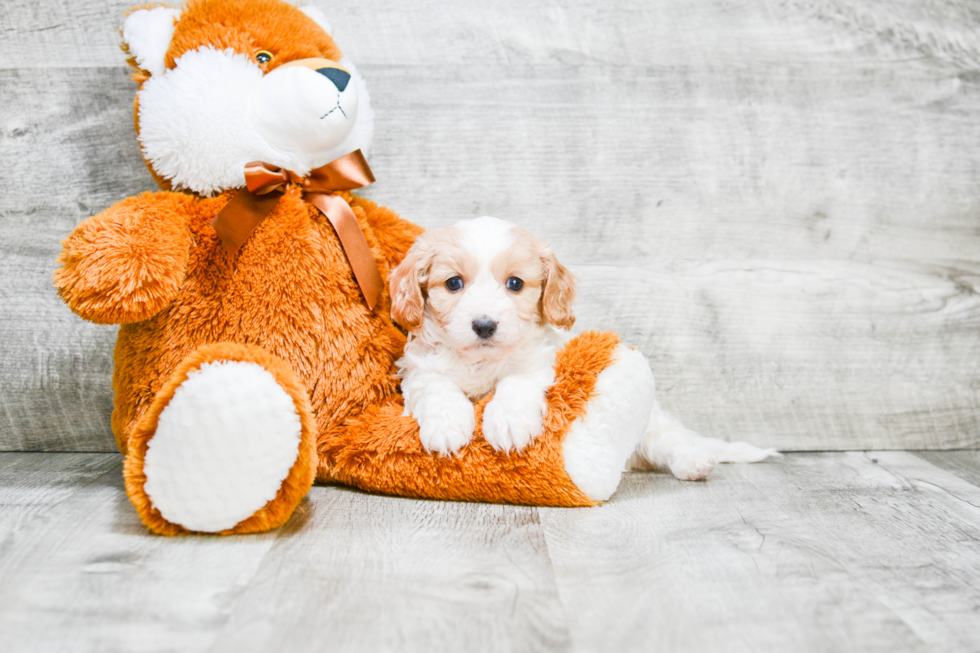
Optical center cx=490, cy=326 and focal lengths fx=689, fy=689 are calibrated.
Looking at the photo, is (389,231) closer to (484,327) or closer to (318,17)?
(484,327)

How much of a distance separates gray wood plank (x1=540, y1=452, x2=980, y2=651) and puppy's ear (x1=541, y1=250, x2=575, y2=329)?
0.39 m

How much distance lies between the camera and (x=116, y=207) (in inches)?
52.0

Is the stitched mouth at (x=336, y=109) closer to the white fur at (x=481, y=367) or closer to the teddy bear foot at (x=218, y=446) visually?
the white fur at (x=481, y=367)

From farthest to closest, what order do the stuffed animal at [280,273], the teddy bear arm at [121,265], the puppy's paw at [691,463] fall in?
the puppy's paw at [691,463]
the stuffed animal at [280,273]
the teddy bear arm at [121,265]

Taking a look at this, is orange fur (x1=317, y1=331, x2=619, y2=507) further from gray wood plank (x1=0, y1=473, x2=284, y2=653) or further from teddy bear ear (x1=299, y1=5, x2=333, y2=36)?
teddy bear ear (x1=299, y1=5, x2=333, y2=36)

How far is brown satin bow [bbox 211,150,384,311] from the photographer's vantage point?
138 cm

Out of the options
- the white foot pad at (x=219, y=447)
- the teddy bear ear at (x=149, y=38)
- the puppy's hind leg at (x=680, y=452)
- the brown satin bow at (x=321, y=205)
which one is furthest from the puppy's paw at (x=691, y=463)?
the teddy bear ear at (x=149, y=38)

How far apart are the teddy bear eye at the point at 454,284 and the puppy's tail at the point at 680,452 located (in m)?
0.58

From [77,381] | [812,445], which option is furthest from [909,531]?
[77,381]

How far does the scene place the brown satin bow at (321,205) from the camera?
4.54ft

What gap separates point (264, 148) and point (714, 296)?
1.22m

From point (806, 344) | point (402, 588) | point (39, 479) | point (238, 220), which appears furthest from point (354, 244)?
point (806, 344)

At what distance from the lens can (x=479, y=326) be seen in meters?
1.34

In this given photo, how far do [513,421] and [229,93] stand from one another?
86 cm
